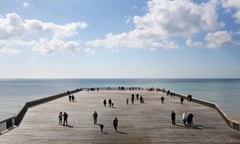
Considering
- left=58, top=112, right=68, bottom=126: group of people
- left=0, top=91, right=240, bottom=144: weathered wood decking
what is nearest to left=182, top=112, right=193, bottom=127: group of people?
left=0, top=91, right=240, bottom=144: weathered wood decking

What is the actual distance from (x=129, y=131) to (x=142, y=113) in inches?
475

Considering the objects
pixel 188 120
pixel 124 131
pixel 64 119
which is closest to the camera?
pixel 124 131

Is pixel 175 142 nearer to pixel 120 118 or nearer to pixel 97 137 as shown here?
pixel 97 137

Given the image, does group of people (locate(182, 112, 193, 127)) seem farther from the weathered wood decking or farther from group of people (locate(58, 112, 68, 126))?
group of people (locate(58, 112, 68, 126))

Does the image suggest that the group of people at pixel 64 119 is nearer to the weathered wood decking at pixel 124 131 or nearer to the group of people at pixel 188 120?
the weathered wood decking at pixel 124 131

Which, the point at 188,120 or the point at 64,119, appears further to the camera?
the point at 64,119

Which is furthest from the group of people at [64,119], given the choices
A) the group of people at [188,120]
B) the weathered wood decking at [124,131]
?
the group of people at [188,120]

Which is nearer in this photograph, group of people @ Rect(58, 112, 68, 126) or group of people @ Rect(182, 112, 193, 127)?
group of people @ Rect(182, 112, 193, 127)

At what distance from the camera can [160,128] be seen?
30.9 metres

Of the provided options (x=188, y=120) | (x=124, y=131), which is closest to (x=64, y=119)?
(x=124, y=131)

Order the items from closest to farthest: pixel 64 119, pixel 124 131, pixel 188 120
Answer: pixel 124 131
pixel 188 120
pixel 64 119

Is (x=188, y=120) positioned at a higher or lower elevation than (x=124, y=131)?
higher

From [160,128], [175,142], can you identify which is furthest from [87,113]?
[175,142]

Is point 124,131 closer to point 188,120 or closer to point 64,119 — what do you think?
point 188,120
